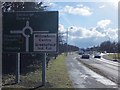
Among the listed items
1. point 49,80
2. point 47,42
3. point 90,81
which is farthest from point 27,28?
point 90,81

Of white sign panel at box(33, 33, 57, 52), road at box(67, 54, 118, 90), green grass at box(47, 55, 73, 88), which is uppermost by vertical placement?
white sign panel at box(33, 33, 57, 52)

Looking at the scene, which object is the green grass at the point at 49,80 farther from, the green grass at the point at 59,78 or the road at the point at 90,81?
the road at the point at 90,81

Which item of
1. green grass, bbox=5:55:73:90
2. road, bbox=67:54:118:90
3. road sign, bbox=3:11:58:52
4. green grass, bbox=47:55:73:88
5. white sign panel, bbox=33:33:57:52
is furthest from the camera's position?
road, bbox=67:54:118:90

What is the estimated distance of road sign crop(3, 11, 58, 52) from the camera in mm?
16109

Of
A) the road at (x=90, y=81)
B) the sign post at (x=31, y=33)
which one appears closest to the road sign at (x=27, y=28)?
the sign post at (x=31, y=33)

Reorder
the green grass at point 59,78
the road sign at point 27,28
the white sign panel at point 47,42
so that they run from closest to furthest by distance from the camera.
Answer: the white sign panel at point 47,42
the road sign at point 27,28
the green grass at point 59,78

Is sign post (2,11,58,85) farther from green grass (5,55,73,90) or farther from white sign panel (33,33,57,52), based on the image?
green grass (5,55,73,90)

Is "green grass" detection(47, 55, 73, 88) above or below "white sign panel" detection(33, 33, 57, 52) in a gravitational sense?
below

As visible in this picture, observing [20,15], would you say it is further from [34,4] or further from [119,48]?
[119,48]

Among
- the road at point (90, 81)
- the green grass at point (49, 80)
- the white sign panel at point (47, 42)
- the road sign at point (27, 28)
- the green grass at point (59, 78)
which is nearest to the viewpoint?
the green grass at point (49, 80)

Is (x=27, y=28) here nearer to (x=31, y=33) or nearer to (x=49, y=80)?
(x=31, y=33)

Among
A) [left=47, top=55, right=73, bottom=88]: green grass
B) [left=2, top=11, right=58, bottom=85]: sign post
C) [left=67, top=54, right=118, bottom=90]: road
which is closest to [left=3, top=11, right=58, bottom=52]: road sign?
[left=2, top=11, right=58, bottom=85]: sign post

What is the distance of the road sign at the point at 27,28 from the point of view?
1611cm

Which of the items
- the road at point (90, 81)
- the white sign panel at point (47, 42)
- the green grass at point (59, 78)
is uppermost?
the white sign panel at point (47, 42)
